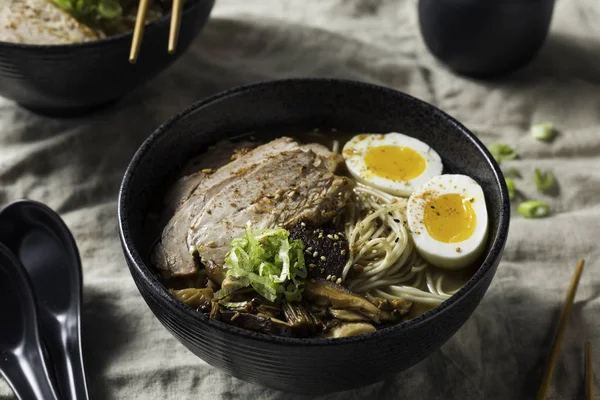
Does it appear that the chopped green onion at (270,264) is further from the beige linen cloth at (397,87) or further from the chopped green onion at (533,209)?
the chopped green onion at (533,209)

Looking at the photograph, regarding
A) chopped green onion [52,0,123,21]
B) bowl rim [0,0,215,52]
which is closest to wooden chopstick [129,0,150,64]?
bowl rim [0,0,215,52]

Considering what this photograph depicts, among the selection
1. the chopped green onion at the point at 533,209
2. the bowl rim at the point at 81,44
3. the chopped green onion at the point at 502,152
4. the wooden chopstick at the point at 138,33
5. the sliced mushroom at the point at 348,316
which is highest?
the wooden chopstick at the point at 138,33

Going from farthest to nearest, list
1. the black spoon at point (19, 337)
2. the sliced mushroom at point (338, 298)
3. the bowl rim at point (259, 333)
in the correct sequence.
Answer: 1. the black spoon at point (19, 337)
2. the sliced mushroom at point (338, 298)
3. the bowl rim at point (259, 333)

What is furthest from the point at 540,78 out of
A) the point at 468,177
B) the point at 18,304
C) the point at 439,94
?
the point at 18,304

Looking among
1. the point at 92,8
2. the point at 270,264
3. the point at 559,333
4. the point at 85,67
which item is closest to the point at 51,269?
the point at 85,67

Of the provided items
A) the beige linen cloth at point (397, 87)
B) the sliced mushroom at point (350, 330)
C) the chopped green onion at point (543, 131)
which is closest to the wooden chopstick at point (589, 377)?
the beige linen cloth at point (397, 87)

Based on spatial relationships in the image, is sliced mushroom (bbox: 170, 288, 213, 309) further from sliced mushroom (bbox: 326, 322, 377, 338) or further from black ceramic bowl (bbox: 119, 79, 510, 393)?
sliced mushroom (bbox: 326, 322, 377, 338)
